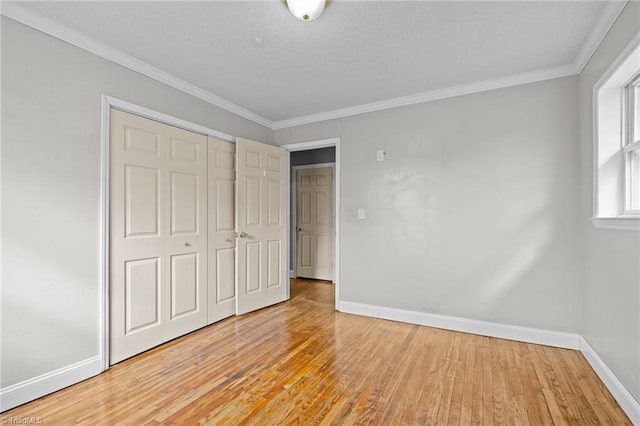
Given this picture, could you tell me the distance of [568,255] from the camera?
2.65m

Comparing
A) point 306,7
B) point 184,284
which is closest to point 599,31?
point 306,7

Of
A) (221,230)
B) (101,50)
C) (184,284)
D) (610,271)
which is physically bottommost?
(184,284)

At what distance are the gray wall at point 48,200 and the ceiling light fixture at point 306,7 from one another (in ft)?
5.25

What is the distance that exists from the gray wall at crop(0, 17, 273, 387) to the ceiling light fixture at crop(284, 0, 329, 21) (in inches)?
63.0

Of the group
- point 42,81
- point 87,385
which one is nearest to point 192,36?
point 42,81

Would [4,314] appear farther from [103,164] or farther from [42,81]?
[42,81]

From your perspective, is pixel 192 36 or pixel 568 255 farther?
pixel 568 255

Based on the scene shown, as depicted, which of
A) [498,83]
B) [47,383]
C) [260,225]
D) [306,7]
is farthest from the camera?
[260,225]

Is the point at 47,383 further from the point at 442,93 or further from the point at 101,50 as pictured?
the point at 442,93

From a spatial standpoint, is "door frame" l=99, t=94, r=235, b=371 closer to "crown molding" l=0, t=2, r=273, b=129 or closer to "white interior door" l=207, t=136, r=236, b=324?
"crown molding" l=0, t=2, r=273, b=129

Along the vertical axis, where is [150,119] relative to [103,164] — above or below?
above

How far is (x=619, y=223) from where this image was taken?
74.4 inches

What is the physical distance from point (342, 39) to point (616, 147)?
217 cm

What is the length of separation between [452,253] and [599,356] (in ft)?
4.29
